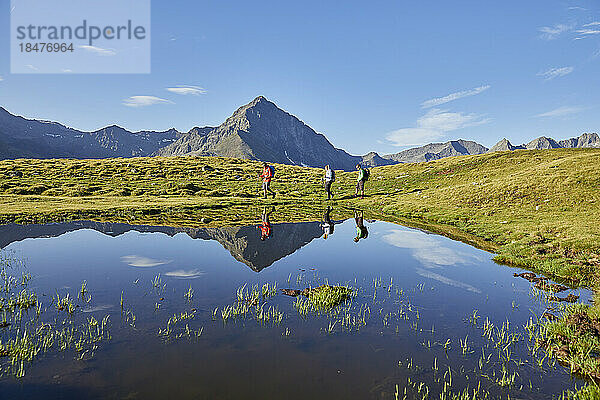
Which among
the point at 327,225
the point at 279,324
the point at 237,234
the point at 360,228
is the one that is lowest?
the point at 279,324

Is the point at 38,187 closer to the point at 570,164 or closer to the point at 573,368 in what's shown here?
the point at 573,368

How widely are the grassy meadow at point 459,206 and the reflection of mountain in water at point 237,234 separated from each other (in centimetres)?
311

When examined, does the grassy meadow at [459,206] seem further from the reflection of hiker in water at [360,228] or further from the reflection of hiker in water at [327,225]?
the reflection of hiker in water at [360,228]

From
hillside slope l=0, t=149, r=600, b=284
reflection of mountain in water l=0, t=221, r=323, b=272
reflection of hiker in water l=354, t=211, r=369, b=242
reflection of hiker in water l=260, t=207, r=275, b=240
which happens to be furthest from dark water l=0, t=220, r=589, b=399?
hillside slope l=0, t=149, r=600, b=284

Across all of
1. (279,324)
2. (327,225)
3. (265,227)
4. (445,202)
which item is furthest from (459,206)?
(279,324)

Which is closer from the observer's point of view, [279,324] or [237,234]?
[279,324]

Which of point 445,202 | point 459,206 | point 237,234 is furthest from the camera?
point 445,202

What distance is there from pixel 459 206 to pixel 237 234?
1069 inches

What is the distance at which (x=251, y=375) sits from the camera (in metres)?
8.31

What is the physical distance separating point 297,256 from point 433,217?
2173 centimetres

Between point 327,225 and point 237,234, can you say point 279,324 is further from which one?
point 327,225

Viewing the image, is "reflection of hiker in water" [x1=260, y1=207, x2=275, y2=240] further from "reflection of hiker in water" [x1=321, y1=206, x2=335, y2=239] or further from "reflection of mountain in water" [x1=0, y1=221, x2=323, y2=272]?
"reflection of hiker in water" [x1=321, y1=206, x2=335, y2=239]

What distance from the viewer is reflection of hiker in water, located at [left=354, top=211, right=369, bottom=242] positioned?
2673 cm

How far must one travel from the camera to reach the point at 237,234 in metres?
26.7
